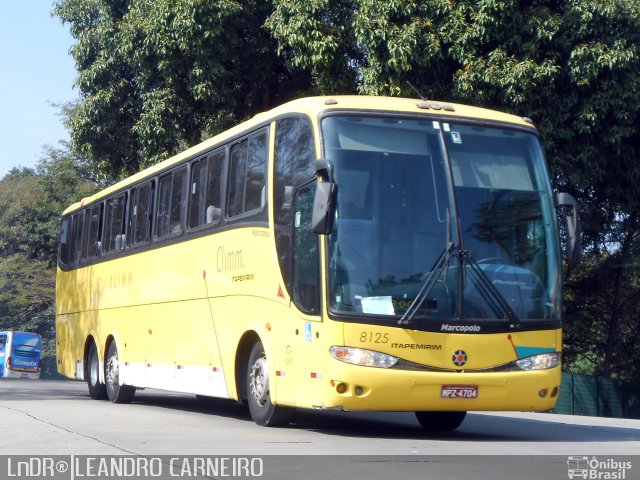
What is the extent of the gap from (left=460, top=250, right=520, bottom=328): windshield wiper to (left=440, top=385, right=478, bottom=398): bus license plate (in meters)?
0.79

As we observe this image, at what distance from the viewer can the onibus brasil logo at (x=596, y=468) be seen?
28.8 ft

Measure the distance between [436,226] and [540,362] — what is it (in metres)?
1.83

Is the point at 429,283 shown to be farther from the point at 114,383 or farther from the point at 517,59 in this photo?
the point at 517,59

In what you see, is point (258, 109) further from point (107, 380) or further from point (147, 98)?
point (107, 380)

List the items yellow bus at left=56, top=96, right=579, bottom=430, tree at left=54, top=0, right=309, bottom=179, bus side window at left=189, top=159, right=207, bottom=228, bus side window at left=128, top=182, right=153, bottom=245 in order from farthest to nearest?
tree at left=54, top=0, right=309, bottom=179
bus side window at left=128, top=182, right=153, bottom=245
bus side window at left=189, top=159, right=207, bottom=228
yellow bus at left=56, top=96, right=579, bottom=430

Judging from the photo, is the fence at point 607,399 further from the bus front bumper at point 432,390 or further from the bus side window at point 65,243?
the bus front bumper at point 432,390

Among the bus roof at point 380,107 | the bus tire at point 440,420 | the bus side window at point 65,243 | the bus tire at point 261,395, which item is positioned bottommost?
the bus tire at point 440,420

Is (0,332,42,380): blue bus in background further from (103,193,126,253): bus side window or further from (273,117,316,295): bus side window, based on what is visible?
(273,117,316,295): bus side window

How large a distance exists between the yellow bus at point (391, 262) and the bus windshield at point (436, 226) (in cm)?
1

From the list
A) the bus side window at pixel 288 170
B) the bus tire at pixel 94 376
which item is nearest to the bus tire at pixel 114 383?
the bus tire at pixel 94 376

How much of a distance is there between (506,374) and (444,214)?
177 centimetres

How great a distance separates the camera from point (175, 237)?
15844 millimetres

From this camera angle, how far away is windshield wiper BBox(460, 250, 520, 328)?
11250 mm

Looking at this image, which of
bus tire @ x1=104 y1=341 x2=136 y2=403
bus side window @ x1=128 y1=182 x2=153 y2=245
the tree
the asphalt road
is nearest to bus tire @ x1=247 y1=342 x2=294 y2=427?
the asphalt road
